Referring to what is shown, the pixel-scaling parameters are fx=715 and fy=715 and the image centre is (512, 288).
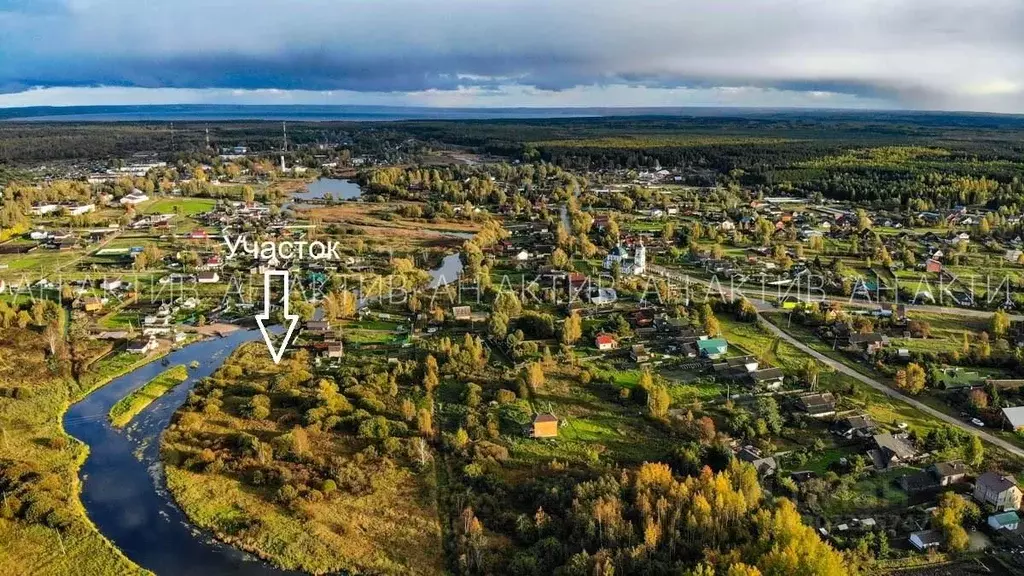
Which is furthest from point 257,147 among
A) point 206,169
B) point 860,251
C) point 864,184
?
point 860,251

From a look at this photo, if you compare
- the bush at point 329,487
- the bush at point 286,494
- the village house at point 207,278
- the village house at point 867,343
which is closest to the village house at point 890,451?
the village house at point 867,343

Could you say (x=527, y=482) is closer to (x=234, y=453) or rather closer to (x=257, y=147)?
(x=234, y=453)

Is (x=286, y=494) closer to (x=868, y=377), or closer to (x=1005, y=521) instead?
(x=1005, y=521)

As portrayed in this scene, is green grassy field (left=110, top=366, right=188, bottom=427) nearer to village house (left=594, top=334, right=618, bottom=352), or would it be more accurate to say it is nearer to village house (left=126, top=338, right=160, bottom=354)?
village house (left=126, top=338, right=160, bottom=354)

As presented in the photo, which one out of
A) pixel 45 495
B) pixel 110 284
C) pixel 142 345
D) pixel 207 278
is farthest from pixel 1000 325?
pixel 110 284

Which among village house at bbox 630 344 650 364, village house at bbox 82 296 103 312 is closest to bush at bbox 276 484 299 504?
village house at bbox 630 344 650 364

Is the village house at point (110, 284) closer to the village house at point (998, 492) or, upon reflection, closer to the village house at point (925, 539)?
the village house at point (925, 539)
